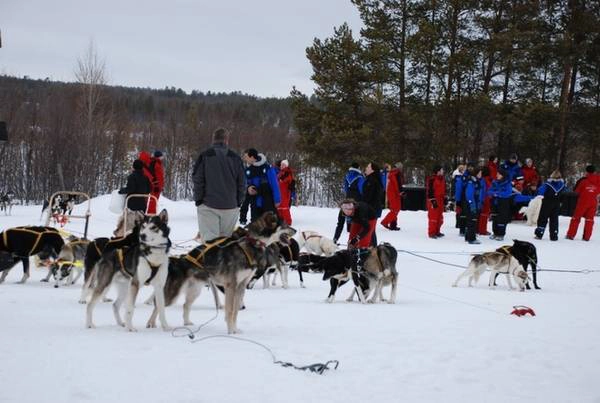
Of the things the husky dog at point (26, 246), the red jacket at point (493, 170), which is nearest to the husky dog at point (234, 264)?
the husky dog at point (26, 246)

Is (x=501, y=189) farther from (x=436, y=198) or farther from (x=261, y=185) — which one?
(x=261, y=185)

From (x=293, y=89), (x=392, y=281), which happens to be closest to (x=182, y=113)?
(x=293, y=89)

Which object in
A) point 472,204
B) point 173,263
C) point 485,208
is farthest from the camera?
point 485,208

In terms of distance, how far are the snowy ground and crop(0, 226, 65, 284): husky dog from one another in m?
0.30

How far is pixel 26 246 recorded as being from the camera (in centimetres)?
729

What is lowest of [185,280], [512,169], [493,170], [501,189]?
[185,280]

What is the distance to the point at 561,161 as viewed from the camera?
22.9 metres

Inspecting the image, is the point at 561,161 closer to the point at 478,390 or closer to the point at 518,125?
the point at 518,125

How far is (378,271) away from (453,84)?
17.6 meters

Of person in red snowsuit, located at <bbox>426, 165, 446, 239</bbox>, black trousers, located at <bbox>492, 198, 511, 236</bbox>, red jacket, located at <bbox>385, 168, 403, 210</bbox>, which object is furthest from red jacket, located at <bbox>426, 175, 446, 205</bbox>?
black trousers, located at <bbox>492, 198, 511, 236</bbox>

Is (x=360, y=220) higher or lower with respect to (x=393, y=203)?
lower

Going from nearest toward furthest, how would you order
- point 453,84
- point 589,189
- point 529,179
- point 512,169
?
1. point 589,189
2. point 512,169
3. point 529,179
4. point 453,84

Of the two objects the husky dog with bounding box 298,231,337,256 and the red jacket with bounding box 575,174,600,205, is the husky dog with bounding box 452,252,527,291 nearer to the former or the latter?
the husky dog with bounding box 298,231,337,256

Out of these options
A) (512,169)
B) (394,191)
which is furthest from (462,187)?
(512,169)
